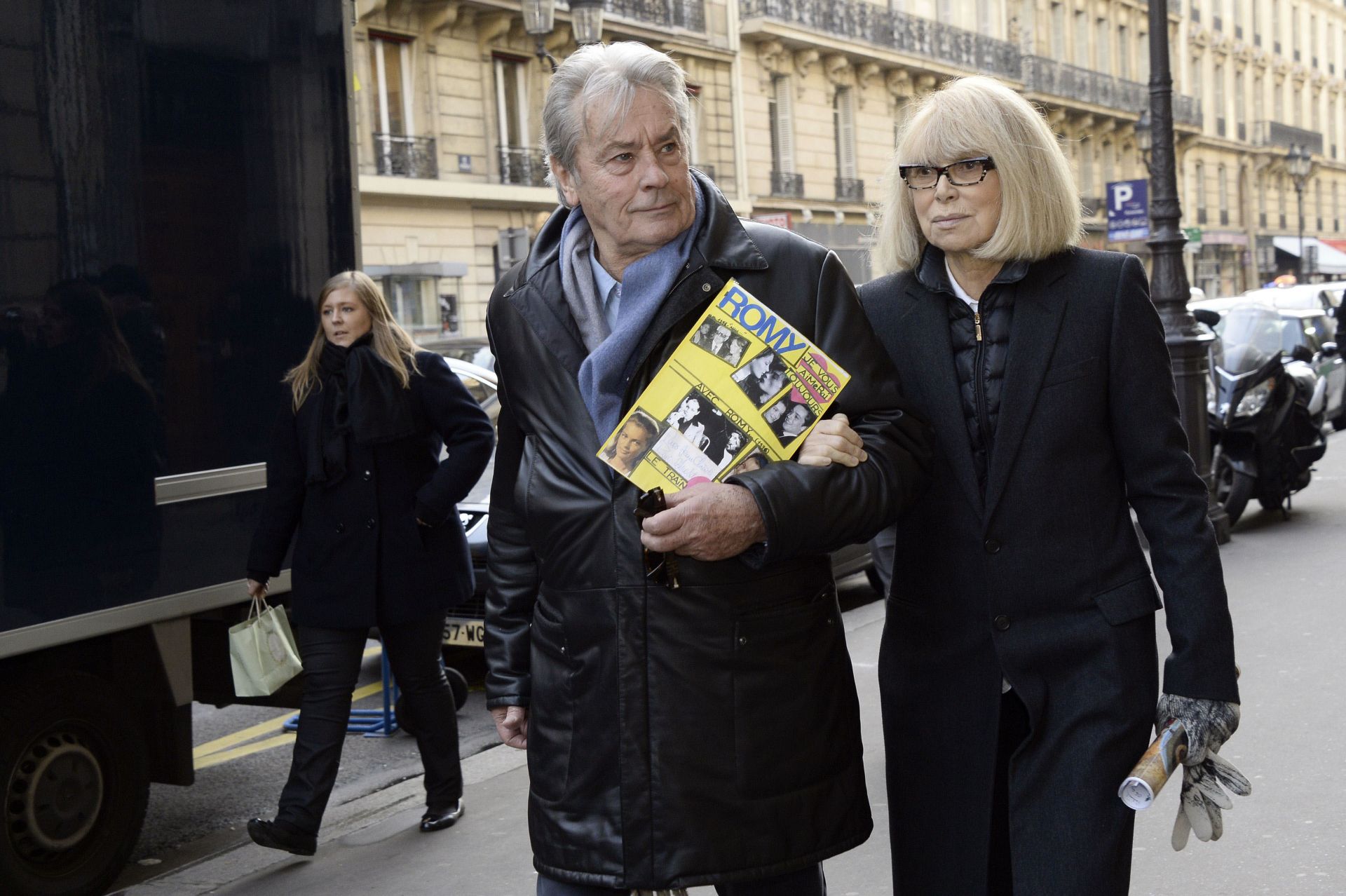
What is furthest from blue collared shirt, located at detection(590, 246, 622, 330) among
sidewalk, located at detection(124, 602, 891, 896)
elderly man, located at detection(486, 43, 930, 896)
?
sidewalk, located at detection(124, 602, 891, 896)

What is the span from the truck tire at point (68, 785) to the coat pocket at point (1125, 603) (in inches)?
126

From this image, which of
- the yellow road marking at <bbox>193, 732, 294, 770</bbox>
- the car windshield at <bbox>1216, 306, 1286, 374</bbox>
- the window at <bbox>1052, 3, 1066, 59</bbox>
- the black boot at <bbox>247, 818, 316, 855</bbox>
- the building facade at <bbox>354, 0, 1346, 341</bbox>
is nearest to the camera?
the black boot at <bbox>247, 818, 316, 855</bbox>

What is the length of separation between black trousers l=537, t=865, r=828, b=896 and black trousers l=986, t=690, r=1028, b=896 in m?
0.33

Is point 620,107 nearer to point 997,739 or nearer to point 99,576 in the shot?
point 997,739

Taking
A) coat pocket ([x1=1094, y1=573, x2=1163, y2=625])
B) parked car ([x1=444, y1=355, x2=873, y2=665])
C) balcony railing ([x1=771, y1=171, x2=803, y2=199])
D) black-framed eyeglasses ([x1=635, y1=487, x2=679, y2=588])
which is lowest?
parked car ([x1=444, y1=355, x2=873, y2=665])

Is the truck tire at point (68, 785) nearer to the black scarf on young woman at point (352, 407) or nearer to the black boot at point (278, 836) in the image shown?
the black boot at point (278, 836)

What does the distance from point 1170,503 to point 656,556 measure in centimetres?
86

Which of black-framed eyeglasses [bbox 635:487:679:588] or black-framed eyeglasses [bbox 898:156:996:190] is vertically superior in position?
black-framed eyeglasses [bbox 898:156:996:190]

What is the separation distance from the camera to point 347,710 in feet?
16.8

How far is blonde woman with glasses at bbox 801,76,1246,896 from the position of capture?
259 cm

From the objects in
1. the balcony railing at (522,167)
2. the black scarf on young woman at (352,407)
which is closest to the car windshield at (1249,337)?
the black scarf on young woman at (352,407)

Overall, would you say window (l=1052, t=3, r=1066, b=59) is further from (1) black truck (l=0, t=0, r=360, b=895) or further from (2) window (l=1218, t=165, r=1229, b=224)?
(1) black truck (l=0, t=0, r=360, b=895)

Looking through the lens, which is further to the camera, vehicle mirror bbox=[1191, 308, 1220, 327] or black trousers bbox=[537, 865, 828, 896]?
vehicle mirror bbox=[1191, 308, 1220, 327]

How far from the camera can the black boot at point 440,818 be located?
530 centimetres
